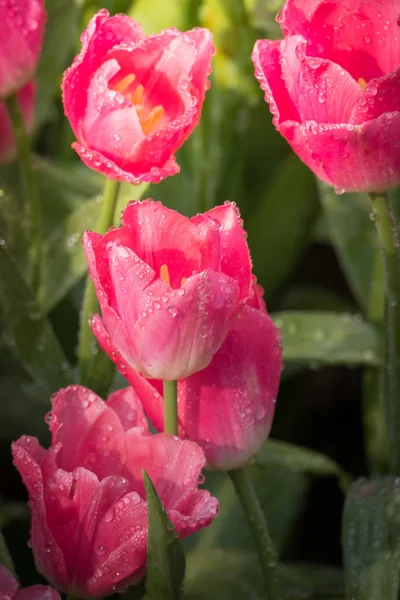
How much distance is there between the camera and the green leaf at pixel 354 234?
35.4 inches

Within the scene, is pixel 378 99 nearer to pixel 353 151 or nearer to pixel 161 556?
pixel 353 151

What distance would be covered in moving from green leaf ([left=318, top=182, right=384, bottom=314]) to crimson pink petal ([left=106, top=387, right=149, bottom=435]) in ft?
1.55

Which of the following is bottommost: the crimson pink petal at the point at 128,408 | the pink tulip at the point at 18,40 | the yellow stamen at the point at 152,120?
the crimson pink petal at the point at 128,408

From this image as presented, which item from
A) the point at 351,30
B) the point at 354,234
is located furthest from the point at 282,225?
the point at 351,30

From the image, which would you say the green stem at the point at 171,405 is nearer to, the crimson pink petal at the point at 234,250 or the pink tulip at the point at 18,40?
the crimson pink petal at the point at 234,250

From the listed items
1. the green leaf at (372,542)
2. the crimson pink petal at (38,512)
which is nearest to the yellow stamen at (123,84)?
the crimson pink petal at (38,512)

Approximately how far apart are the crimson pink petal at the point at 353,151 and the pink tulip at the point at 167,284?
0.06 metres

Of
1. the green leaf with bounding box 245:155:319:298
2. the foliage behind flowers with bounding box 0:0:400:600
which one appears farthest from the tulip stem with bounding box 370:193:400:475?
the green leaf with bounding box 245:155:319:298

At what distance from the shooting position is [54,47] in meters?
0.86

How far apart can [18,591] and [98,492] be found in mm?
69

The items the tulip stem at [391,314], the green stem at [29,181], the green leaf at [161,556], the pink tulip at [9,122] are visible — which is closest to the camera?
the green leaf at [161,556]

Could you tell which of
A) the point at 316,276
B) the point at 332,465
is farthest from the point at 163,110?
the point at 316,276

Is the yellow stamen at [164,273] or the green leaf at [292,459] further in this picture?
the green leaf at [292,459]

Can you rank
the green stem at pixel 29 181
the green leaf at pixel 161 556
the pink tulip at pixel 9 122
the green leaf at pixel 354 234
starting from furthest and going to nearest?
the green leaf at pixel 354 234, the pink tulip at pixel 9 122, the green stem at pixel 29 181, the green leaf at pixel 161 556
